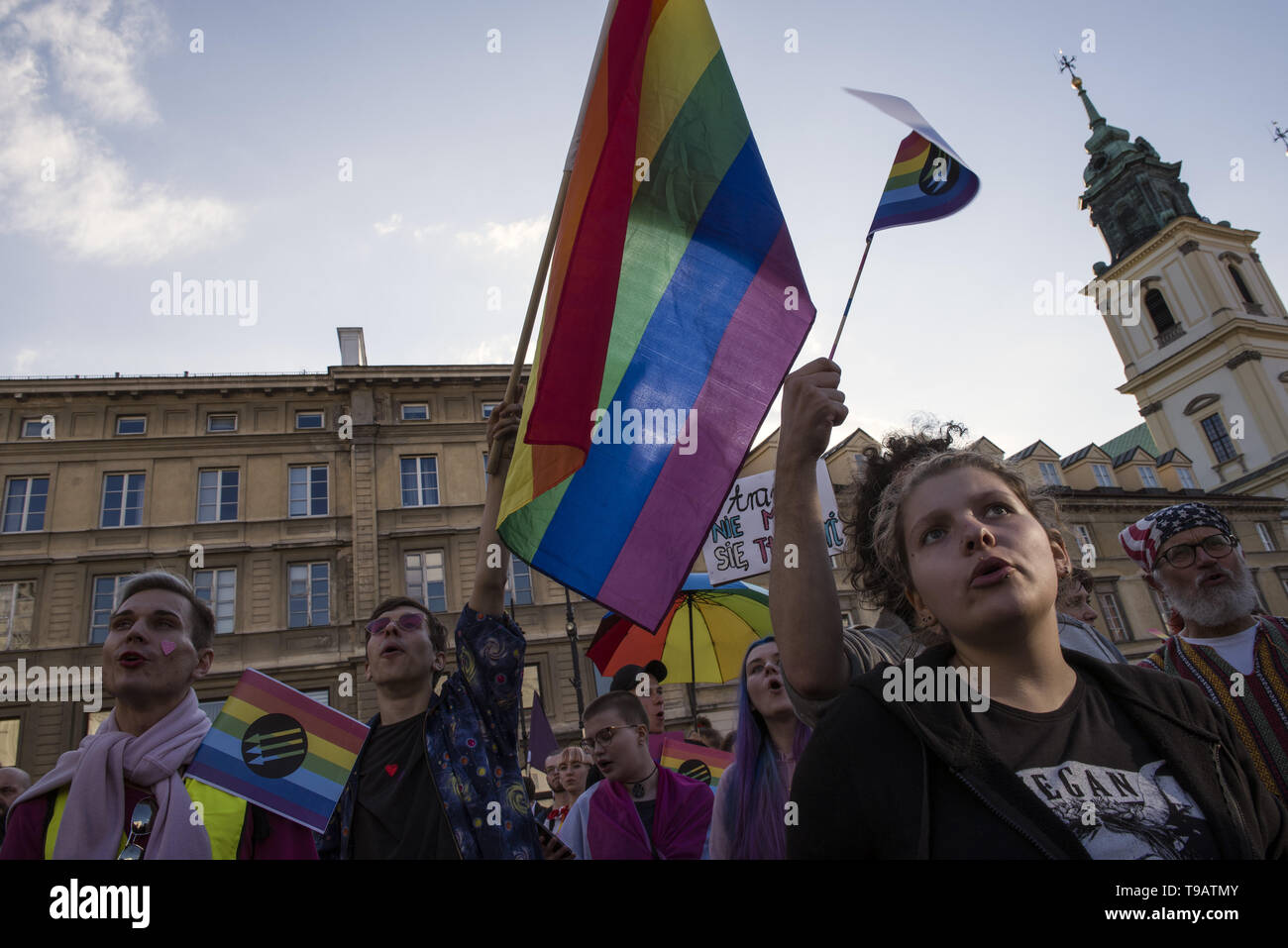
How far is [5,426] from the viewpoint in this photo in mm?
23781

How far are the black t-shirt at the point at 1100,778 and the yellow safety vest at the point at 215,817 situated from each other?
227 cm

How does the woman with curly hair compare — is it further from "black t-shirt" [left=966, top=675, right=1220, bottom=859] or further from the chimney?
the chimney

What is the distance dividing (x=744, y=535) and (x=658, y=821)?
2964mm

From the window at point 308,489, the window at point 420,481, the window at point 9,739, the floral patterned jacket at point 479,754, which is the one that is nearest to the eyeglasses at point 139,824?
the floral patterned jacket at point 479,754

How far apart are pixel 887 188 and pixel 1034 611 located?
6.17ft

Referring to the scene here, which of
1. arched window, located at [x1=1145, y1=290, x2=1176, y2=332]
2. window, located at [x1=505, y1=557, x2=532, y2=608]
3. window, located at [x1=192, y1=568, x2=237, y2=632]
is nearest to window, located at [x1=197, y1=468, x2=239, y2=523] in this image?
window, located at [x1=192, y1=568, x2=237, y2=632]

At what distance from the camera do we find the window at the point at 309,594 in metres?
22.9

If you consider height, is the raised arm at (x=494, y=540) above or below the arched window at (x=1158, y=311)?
below

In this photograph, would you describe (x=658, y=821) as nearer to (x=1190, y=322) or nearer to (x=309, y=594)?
(x=309, y=594)

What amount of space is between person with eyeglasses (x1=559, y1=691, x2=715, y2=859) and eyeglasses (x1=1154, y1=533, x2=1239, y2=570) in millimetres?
2392

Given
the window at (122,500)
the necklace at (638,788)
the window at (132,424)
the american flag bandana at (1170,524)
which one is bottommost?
the necklace at (638,788)

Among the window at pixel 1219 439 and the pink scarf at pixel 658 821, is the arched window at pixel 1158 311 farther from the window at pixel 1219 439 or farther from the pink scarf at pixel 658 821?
the pink scarf at pixel 658 821

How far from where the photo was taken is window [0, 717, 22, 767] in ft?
65.4
